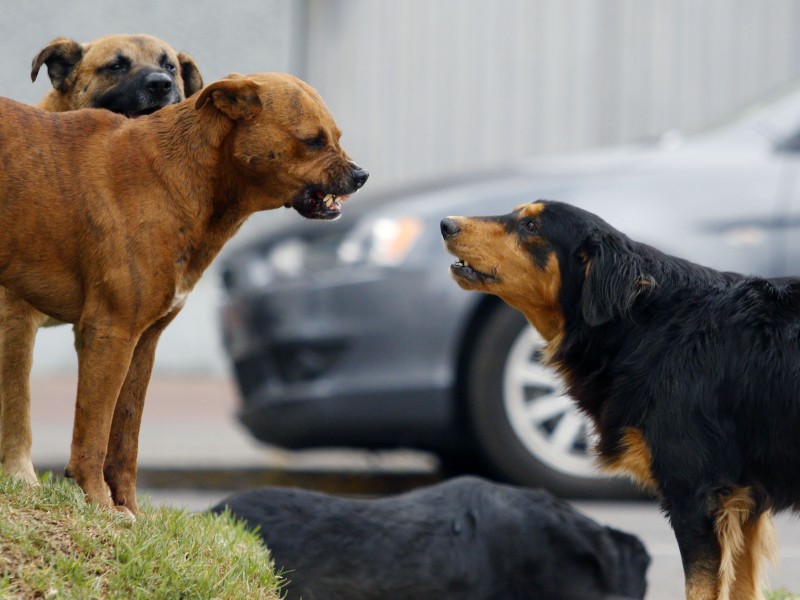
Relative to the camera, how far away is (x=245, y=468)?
8.82 metres

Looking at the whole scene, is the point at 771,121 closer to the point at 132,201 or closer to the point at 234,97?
the point at 234,97

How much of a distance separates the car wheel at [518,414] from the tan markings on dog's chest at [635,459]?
2996 millimetres

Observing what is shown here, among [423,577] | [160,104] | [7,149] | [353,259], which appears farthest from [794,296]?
[353,259]

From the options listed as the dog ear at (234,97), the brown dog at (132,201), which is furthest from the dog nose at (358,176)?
the dog ear at (234,97)

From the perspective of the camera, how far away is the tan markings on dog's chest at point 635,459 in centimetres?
405

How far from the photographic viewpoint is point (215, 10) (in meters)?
12.9

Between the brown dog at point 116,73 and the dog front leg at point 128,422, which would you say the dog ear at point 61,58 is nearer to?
the brown dog at point 116,73

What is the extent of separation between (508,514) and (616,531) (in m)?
0.43

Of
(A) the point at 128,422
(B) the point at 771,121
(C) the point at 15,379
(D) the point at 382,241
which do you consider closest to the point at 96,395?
(A) the point at 128,422

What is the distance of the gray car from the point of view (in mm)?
7145

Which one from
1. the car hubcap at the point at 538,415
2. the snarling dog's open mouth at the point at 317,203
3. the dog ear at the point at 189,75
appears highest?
the dog ear at the point at 189,75

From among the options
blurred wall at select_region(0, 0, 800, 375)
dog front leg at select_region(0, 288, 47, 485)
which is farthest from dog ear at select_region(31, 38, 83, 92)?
blurred wall at select_region(0, 0, 800, 375)

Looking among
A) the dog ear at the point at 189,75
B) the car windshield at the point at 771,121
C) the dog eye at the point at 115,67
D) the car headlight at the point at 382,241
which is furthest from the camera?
the car windshield at the point at 771,121

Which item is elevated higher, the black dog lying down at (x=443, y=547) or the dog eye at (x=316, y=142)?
the dog eye at (x=316, y=142)
